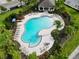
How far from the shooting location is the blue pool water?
37.7 m

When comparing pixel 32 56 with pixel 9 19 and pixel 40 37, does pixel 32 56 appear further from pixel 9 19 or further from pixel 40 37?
pixel 9 19

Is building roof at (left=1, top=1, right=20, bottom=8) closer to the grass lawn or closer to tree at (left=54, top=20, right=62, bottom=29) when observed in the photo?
tree at (left=54, top=20, right=62, bottom=29)

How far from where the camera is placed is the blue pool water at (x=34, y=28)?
37.7 meters

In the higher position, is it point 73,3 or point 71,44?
point 73,3

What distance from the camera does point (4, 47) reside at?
34531 millimetres

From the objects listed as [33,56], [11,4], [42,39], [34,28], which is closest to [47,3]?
[34,28]

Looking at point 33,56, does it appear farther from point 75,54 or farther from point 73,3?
point 73,3

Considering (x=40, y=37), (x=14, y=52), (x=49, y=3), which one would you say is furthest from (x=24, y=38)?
(x=49, y=3)

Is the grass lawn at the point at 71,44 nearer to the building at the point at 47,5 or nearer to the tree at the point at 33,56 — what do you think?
the tree at the point at 33,56

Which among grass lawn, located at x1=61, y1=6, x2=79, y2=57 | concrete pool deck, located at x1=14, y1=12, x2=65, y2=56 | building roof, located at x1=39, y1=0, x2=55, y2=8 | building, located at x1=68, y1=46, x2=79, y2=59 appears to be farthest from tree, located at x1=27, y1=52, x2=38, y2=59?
building roof, located at x1=39, y1=0, x2=55, y2=8

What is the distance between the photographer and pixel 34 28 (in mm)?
40281

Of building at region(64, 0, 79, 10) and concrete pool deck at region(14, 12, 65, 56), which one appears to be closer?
concrete pool deck at region(14, 12, 65, 56)

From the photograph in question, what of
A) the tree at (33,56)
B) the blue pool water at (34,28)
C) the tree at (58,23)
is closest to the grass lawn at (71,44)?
the tree at (58,23)

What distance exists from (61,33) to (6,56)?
842 cm
